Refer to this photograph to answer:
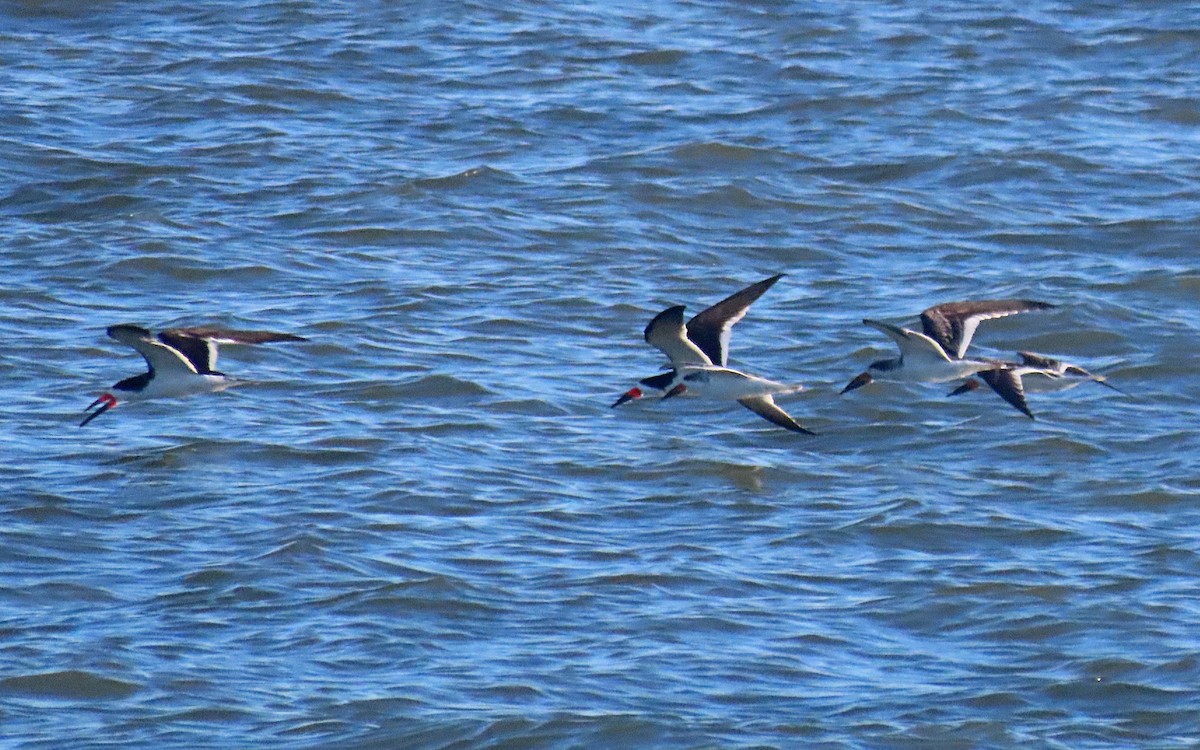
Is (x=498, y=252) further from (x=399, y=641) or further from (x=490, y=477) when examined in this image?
(x=399, y=641)

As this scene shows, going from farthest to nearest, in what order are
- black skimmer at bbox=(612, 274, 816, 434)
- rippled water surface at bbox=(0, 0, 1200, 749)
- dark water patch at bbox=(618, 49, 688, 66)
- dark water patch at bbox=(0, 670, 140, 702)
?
dark water patch at bbox=(618, 49, 688, 66) → black skimmer at bbox=(612, 274, 816, 434) → rippled water surface at bbox=(0, 0, 1200, 749) → dark water patch at bbox=(0, 670, 140, 702)

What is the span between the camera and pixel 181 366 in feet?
42.3

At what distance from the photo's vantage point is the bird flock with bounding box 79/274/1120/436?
41.1ft

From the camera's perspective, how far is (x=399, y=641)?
9.74 metres

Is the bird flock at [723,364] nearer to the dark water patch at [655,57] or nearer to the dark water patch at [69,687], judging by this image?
the dark water patch at [69,687]

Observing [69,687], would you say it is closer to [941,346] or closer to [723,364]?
[723,364]

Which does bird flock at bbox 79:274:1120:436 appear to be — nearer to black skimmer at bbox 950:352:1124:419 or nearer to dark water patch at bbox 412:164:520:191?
black skimmer at bbox 950:352:1124:419

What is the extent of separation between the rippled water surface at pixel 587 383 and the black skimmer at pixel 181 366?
283 millimetres

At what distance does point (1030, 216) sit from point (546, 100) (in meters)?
5.24

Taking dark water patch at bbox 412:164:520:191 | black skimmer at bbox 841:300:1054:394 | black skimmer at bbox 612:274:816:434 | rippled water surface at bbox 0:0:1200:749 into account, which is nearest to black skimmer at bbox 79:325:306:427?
rippled water surface at bbox 0:0:1200:749

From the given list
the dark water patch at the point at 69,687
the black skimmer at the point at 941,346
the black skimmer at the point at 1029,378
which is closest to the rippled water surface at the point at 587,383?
the dark water patch at the point at 69,687

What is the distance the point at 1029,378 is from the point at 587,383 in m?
2.89

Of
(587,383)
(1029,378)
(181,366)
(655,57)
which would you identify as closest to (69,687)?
(181,366)

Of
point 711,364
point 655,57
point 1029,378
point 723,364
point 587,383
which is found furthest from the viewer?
point 655,57
